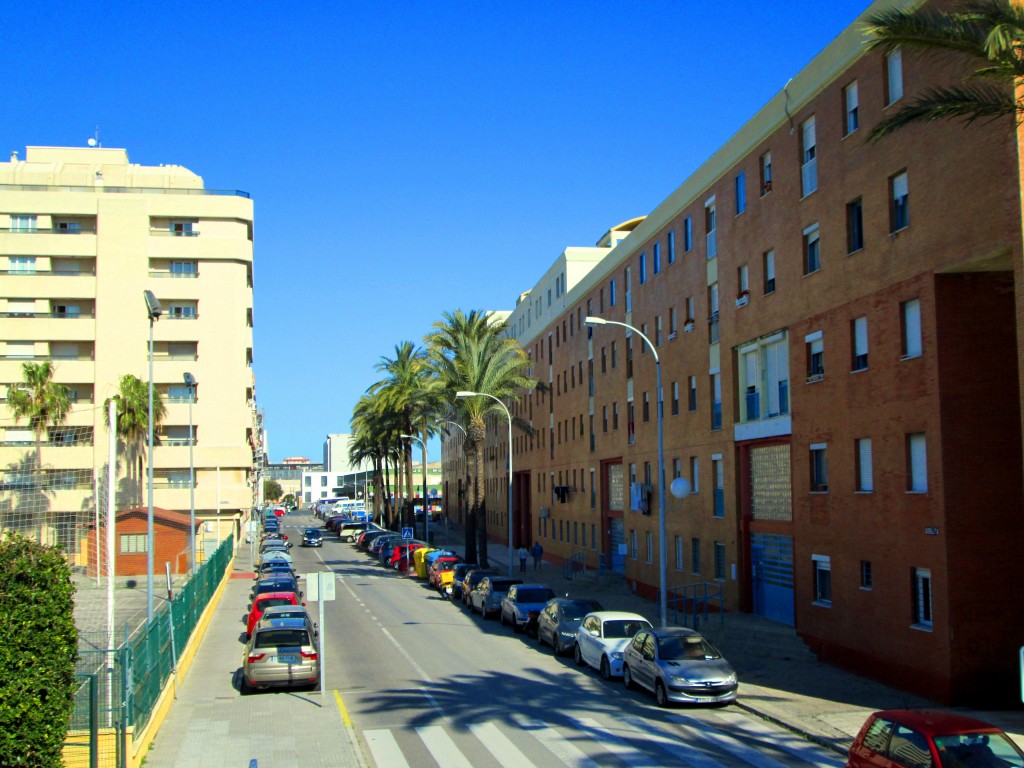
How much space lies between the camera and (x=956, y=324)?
65.6 feet

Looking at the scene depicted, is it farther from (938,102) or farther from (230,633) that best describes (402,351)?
(938,102)

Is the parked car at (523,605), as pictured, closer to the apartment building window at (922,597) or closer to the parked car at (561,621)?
the parked car at (561,621)

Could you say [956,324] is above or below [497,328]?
below

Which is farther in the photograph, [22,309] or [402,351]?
[402,351]

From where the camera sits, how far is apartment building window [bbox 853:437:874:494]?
2303cm

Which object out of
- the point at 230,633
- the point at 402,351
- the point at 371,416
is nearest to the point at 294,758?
the point at 230,633

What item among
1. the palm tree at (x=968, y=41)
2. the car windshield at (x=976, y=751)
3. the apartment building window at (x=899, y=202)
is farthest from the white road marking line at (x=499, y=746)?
the apartment building window at (x=899, y=202)

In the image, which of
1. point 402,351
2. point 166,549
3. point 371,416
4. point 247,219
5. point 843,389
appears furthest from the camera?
point 371,416

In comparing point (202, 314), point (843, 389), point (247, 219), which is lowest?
point (843, 389)

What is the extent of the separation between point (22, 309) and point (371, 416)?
26925 mm

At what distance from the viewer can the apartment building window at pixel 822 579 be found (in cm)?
2495

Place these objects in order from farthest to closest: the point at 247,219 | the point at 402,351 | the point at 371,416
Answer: the point at 371,416, the point at 402,351, the point at 247,219

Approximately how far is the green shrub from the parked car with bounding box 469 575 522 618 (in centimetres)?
2287

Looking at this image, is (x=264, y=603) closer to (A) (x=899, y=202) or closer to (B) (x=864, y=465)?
(B) (x=864, y=465)
